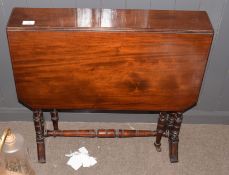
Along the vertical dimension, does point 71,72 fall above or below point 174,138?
above

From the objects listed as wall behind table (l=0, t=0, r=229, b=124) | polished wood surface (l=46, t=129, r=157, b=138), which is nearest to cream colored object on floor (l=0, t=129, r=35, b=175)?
polished wood surface (l=46, t=129, r=157, b=138)

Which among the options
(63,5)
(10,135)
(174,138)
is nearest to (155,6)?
(63,5)

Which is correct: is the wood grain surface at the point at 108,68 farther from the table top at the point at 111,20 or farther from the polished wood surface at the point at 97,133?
the polished wood surface at the point at 97,133

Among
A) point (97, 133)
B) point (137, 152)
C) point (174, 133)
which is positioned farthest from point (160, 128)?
point (97, 133)

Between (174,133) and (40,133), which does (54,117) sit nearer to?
(40,133)

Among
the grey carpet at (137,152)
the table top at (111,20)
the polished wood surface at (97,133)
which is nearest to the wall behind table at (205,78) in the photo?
the grey carpet at (137,152)

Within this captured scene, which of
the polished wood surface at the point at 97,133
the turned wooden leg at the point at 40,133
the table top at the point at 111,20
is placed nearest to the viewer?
the table top at the point at 111,20

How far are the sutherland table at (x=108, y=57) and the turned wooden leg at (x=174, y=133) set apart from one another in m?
0.20

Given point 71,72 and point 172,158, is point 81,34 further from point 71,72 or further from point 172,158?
point 172,158

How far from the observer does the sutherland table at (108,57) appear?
6.38 feet

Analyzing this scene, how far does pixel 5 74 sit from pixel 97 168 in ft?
3.07

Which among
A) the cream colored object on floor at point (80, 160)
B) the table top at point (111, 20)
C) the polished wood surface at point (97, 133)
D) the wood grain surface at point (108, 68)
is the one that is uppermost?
the table top at point (111, 20)

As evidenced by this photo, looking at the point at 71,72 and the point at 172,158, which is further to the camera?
the point at 172,158

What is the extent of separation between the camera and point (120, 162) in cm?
265
